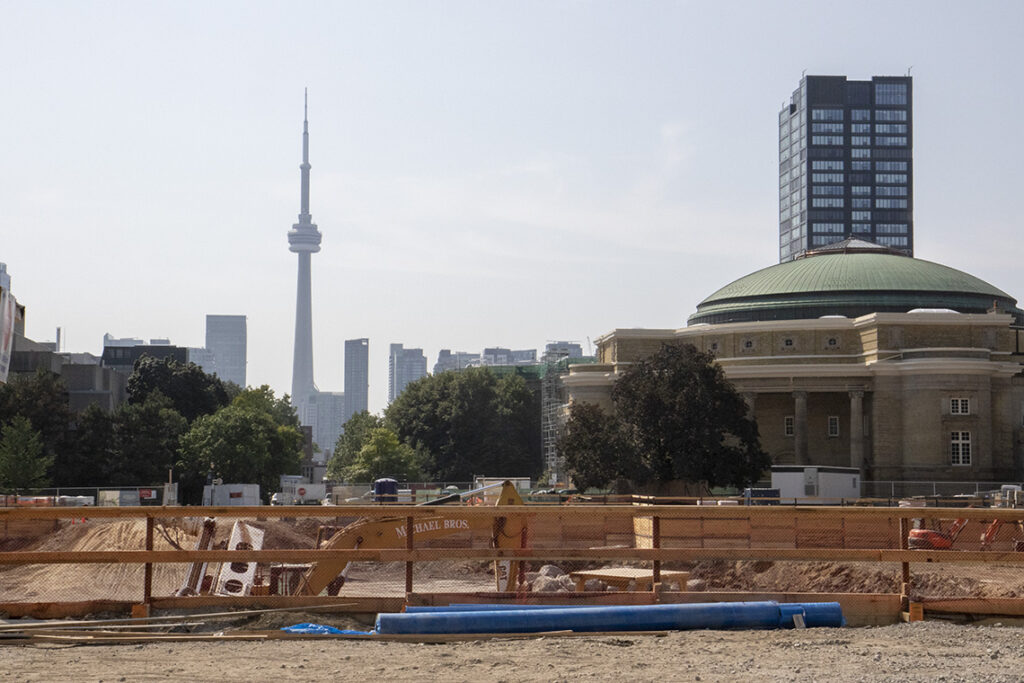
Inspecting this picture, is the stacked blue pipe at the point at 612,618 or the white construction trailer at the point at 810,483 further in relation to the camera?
the white construction trailer at the point at 810,483

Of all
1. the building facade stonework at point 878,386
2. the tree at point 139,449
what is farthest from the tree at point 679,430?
the tree at point 139,449

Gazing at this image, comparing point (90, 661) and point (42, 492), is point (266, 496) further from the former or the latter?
point (90, 661)

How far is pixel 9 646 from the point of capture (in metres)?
13.3

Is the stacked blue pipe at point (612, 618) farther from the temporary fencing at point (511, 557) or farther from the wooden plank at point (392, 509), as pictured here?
the wooden plank at point (392, 509)

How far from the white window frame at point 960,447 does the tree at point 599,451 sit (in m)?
23.5

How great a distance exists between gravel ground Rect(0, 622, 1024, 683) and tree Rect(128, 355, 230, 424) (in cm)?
10996

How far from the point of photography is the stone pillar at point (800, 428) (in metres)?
85.2

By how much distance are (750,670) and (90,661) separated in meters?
6.61

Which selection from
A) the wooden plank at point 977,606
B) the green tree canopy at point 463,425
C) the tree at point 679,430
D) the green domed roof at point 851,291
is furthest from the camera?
the green tree canopy at point 463,425

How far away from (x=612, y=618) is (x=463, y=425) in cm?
11002

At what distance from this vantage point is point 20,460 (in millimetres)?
71500

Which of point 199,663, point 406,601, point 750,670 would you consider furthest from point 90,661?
point 750,670

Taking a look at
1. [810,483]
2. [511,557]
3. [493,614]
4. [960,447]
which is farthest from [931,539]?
[960,447]

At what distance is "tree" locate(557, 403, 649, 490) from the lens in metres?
71.9
